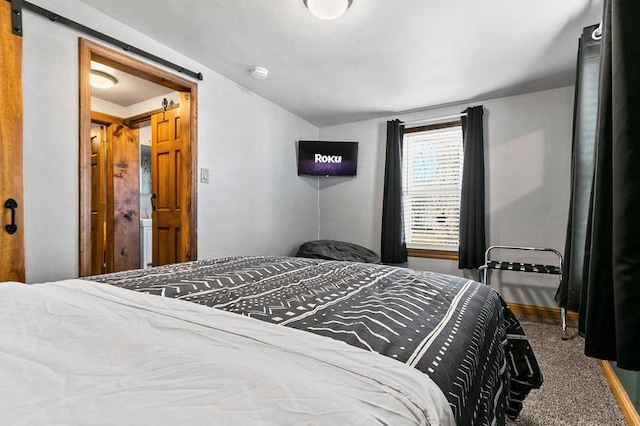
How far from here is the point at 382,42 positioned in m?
2.30

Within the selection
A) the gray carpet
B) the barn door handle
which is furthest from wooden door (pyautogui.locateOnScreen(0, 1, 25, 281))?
the gray carpet

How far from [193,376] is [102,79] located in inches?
140

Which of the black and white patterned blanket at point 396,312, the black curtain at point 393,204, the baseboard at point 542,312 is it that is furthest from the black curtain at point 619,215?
the black curtain at point 393,204

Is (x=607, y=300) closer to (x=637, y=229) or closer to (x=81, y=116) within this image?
(x=637, y=229)

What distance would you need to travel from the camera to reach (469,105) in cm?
349

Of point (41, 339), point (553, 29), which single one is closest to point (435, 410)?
point (41, 339)

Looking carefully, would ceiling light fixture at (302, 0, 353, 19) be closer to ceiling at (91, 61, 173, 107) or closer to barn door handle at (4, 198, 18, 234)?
barn door handle at (4, 198, 18, 234)

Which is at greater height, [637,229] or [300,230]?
[637,229]

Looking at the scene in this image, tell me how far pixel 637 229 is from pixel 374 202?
3.42 meters

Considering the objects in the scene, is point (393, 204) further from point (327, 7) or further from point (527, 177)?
point (327, 7)

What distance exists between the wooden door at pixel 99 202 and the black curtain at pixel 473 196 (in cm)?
421

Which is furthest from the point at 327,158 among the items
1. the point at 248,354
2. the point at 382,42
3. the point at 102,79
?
the point at 248,354

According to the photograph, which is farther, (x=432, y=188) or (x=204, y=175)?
(x=432, y=188)

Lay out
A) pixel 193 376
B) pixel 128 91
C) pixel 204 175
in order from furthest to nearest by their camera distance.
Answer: pixel 128 91 → pixel 204 175 → pixel 193 376
